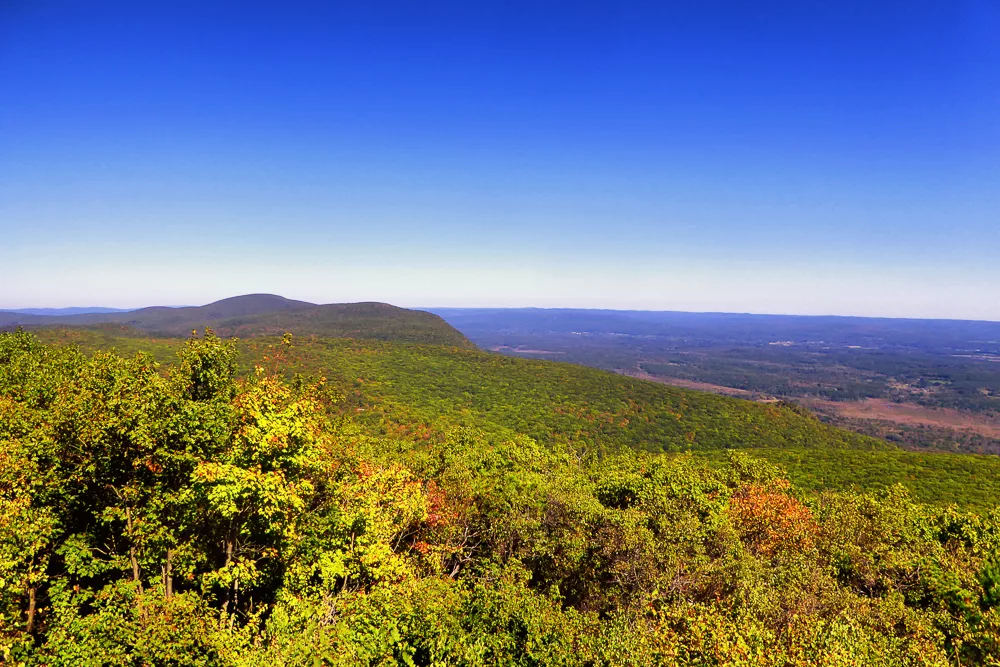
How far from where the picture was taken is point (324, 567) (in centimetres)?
1579

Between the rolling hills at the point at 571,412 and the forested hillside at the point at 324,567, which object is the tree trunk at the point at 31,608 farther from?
the rolling hills at the point at 571,412

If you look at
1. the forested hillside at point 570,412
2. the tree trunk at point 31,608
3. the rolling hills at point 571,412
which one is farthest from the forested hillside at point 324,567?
the forested hillside at point 570,412

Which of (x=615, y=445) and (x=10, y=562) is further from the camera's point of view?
(x=615, y=445)

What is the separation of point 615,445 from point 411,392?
49772 mm

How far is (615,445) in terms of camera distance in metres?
99.4

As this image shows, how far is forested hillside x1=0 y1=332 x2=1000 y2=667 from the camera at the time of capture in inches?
476

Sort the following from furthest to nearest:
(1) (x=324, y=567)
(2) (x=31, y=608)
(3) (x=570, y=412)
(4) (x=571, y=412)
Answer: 1. (4) (x=571, y=412)
2. (3) (x=570, y=412)
3. (1) (x=324, y=567)
4. (2) (x=31, y=608)

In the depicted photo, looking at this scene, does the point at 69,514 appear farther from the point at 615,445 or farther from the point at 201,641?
the point at 615,445

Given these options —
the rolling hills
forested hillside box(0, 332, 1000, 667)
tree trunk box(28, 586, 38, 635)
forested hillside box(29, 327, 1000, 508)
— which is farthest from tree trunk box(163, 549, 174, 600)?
forested hillside box(29, 327, 1000, 508)

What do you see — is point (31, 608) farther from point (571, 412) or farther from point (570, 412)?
point (571, 412)

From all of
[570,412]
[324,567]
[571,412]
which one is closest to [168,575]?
[324,567]

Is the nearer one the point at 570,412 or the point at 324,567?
the point at 324,567

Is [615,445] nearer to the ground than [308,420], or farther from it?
nearer to the ground

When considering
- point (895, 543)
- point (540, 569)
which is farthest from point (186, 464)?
point (895, 543)
